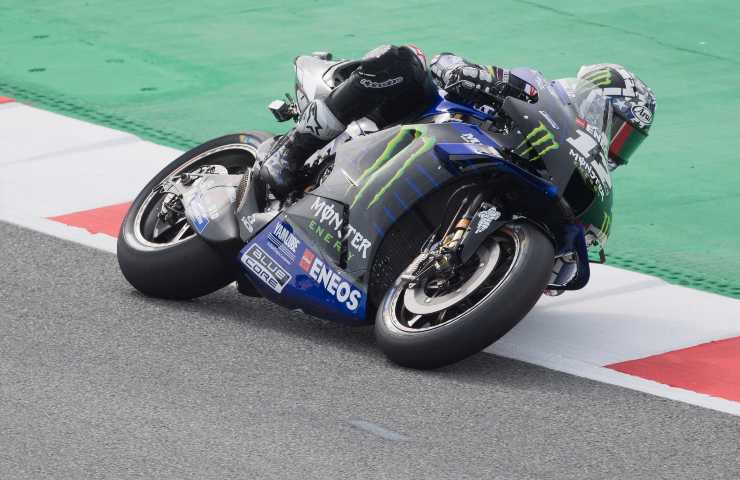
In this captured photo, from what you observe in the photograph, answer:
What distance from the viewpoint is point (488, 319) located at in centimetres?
620

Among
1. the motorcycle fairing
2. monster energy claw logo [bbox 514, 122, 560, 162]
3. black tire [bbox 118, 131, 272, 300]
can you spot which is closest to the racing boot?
the motorcycle fairing

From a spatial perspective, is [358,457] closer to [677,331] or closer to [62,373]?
[62,373]

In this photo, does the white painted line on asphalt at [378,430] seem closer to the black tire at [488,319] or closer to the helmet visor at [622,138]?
the black tire at [488,319]

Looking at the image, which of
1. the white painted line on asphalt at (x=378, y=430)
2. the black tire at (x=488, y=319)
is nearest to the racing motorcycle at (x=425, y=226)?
the black tire at (x=488, y=319)

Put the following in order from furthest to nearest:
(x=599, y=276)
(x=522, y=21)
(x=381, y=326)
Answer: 1. (x=522, y=21)
2. (x=599, y=276)
3. (x=381, y=326)

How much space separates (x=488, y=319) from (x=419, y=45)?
653 cm

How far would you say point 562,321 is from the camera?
23.8 ft

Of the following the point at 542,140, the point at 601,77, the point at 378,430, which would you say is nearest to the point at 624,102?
the point at 601,77

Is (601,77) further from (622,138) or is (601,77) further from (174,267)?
(174,267)

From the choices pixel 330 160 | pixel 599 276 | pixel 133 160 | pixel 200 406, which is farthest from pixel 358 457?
pixel 133 160

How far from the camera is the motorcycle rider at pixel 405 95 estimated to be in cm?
658

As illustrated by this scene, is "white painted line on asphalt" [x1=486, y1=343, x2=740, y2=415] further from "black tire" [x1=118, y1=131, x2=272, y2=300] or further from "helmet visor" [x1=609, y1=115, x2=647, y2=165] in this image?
"black tire" [x1=118, y1=131, x2=272, y2=300]

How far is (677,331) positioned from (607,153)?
951 millimetres

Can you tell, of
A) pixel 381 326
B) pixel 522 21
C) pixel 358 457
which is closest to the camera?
pixel 358 457
